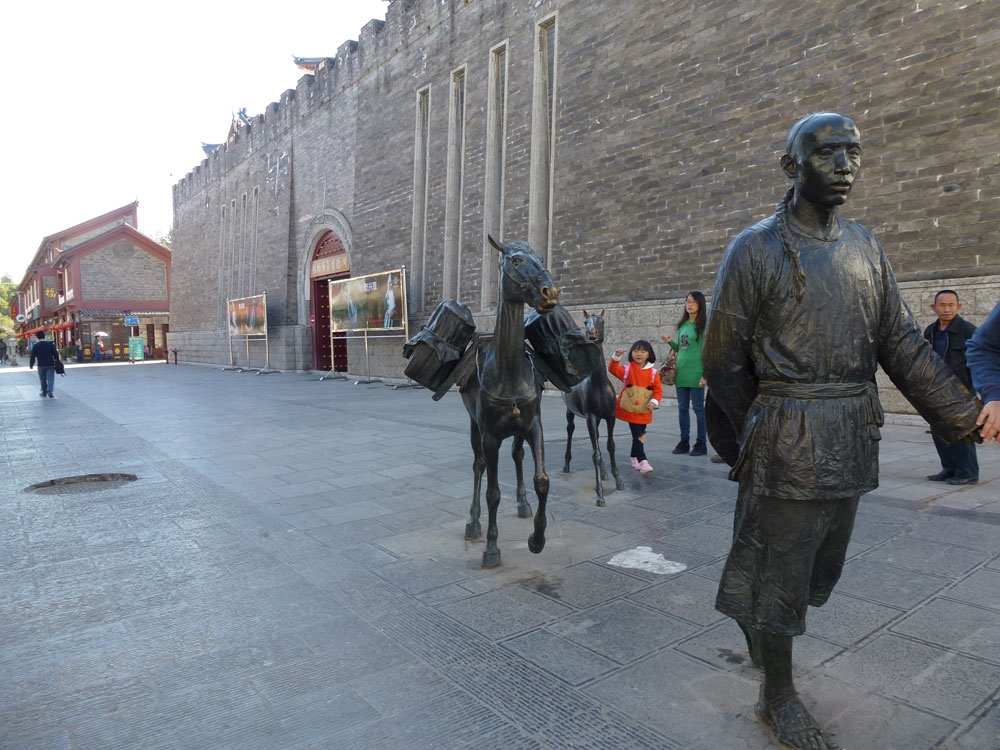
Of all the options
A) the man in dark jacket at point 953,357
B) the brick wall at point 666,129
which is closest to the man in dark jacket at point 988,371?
the man in dark jacket at point 953,357

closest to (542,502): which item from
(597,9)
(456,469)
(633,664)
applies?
(633,664)

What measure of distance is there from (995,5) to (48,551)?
36.4 feet

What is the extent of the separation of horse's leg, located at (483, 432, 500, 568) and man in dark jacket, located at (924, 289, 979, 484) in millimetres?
4003

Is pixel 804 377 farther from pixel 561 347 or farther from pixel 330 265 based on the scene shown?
pixel 330 265

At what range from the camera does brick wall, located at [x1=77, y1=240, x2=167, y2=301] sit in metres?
46.3

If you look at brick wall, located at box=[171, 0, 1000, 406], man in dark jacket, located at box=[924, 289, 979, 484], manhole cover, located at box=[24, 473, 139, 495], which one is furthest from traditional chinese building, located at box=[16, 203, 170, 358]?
man in dark jacket, located at box=[924, 289, 979, 484]

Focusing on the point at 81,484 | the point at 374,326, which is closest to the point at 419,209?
the point at 374,326

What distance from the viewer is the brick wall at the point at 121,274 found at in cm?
4631

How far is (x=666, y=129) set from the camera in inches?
451

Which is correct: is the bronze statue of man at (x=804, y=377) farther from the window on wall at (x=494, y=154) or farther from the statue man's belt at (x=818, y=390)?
the window on wall at (x=494, y=154)

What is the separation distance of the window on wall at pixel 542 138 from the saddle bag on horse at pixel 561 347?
32.3 ft

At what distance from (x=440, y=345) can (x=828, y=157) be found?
8.72 ft

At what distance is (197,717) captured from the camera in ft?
7.79

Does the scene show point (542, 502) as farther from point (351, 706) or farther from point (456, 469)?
point (456, 469)
